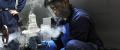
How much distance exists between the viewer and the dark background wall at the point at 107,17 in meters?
2.78

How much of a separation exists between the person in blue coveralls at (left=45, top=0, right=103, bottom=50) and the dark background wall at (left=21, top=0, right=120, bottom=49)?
Answer: 1.66 ft

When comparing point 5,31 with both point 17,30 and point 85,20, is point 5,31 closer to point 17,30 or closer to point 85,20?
point 17,30

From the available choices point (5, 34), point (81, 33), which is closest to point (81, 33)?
point (81, 33)

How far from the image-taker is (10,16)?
3.06m

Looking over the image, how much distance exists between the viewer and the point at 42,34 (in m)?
3.10

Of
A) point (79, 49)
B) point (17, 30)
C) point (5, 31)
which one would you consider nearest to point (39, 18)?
point (17, 30)

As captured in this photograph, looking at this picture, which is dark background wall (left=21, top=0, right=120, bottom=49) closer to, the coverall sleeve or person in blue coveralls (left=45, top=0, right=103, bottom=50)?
person in blue coveralls (left=45, top=0, right=103, bottom=50)

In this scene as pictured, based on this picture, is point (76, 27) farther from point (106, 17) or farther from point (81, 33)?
point (106, 17)

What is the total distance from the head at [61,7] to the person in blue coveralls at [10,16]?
839mm

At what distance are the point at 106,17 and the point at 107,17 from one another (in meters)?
0.01

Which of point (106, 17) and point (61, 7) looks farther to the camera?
point (106, 17)

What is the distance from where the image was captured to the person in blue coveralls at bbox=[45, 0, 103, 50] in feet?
7.39

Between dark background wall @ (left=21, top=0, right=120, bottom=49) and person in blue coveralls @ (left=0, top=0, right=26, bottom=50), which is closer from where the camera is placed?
dark background wall @ (left=21, top=0, right=120, bottom=49)

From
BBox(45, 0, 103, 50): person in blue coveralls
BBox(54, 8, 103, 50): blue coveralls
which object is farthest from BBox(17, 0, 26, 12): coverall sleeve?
BBox(54, 8, 103, 50): blue coveralls
